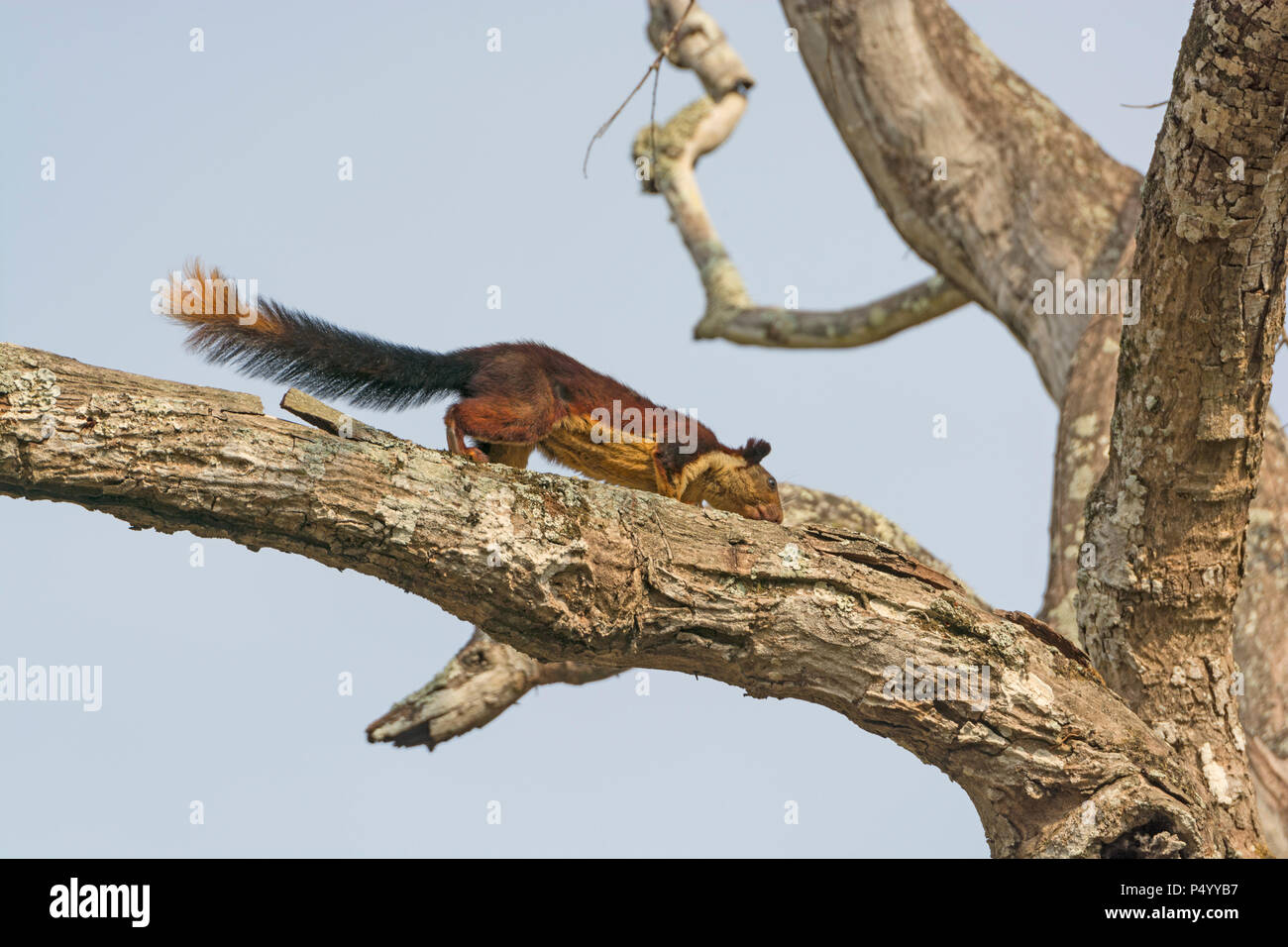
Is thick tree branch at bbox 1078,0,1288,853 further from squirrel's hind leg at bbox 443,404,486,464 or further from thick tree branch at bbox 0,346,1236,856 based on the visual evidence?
squirrel's hind leg at bbox 443,404,486,464

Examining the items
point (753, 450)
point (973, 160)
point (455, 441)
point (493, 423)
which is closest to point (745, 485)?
point (753, 450)

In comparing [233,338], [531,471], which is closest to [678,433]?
[531,471]

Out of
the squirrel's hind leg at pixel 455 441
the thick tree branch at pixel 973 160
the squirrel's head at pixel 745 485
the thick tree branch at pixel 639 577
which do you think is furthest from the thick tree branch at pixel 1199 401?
the thick tree branch at pixel 973 160

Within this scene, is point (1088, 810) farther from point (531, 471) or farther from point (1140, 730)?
point (531, 471)

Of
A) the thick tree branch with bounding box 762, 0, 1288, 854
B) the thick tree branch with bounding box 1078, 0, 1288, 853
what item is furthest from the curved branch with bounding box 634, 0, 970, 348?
the thick tree branch with bounding box 1078, 0, 1288, 853

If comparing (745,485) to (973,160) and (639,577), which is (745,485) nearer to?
(639,577)

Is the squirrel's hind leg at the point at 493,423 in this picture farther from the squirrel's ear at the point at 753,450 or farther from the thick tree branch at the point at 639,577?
the squirrel's ear at the point at 753,450
